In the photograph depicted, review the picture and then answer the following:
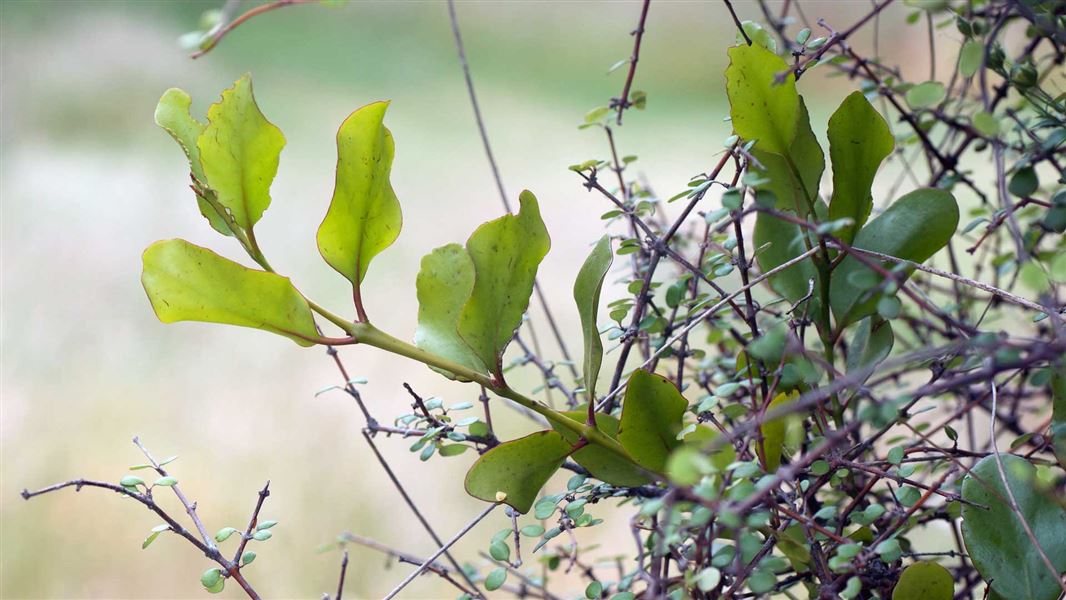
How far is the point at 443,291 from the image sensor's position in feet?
1.18

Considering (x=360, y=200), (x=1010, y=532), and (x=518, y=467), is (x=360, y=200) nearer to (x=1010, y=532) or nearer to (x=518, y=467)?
(x=518, y=467)

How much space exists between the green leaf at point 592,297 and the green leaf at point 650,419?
0.02 m

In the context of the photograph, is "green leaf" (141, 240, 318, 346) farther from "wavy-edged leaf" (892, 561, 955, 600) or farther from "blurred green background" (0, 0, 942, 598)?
"blurred green background" (0, 0, 942, 598)

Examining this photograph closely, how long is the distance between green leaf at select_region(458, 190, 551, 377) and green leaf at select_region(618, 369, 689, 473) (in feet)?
0.19

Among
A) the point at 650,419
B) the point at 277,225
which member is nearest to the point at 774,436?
the point at 650,419

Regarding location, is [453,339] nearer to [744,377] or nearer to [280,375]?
[744,377]

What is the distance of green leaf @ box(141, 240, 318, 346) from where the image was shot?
30cm

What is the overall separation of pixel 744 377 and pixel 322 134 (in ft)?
2.56

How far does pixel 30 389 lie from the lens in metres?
0.83

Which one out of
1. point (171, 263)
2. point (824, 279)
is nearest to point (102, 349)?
point (171, 263)

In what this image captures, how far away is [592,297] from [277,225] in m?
0.74

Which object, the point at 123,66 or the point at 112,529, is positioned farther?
the point at 123,66

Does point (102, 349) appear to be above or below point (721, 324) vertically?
above

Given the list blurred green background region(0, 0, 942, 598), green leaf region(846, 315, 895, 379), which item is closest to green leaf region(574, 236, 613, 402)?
green leaf region(846, 315, 895, 379)
